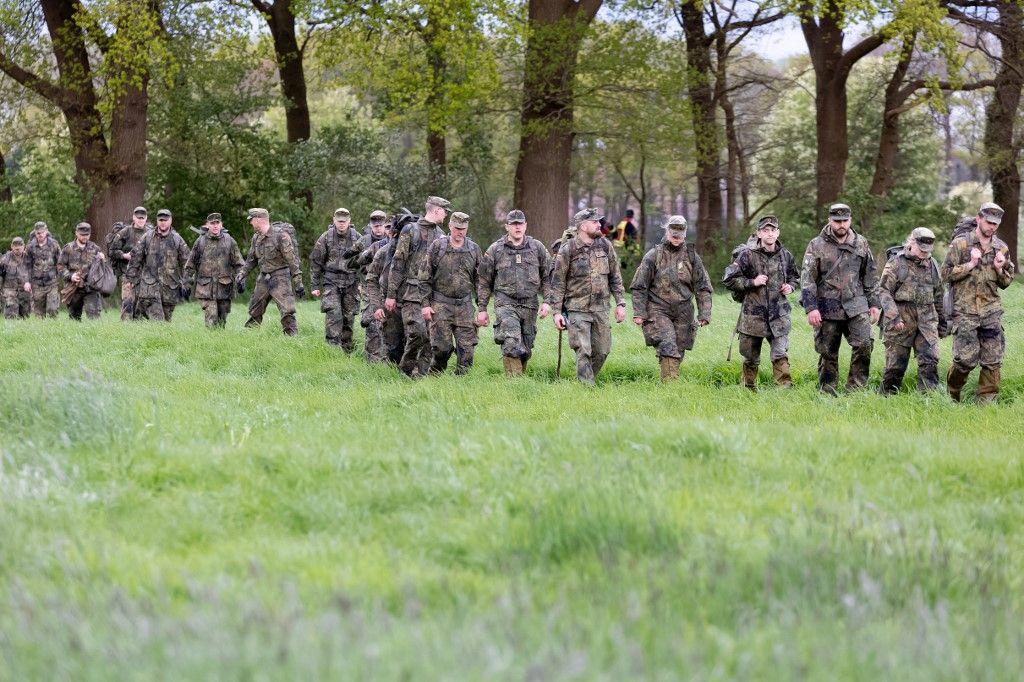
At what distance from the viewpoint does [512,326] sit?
15.1 m

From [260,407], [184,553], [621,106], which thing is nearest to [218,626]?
[184,553]

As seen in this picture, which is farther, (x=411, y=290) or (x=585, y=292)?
(x=411, y=290)

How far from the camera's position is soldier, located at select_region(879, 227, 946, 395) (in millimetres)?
13977

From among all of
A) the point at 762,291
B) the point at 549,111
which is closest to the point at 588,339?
the point at 762,291

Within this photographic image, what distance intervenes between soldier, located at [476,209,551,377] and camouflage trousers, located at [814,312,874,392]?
3.30 metres

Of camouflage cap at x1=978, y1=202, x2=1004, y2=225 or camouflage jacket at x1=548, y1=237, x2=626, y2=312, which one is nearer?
camouflage cap at x1=978, y1=202, x2=1004, y2=225

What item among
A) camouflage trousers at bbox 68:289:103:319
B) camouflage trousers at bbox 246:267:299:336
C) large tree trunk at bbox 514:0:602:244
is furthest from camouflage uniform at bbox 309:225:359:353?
large tree trunk at bbox 514:0:602:244

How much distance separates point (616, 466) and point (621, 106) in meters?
25.6

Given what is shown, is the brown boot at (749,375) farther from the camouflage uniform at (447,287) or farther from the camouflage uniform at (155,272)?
the camouflage uniform at (155,272)

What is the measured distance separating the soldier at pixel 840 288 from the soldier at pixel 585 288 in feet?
7.23

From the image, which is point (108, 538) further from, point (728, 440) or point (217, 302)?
point (217, 302)

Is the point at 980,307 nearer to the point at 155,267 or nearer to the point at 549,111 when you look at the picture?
the point at 155,267

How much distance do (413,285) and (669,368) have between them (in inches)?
134

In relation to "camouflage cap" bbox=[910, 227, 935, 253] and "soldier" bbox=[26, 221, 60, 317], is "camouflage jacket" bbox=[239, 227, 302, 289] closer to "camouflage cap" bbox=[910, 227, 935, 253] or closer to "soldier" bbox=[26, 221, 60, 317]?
"soldier" bbox=[26, 221, 60, 317]
